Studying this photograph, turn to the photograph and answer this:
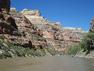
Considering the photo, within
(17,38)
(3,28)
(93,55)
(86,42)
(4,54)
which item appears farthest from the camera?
(17,38)

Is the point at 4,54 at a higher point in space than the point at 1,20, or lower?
lower

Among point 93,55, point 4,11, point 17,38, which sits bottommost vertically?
point 93,55

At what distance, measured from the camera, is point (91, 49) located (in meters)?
110

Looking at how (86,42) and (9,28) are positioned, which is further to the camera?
(9,28)

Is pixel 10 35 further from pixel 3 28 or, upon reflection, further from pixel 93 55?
pixel 93 55

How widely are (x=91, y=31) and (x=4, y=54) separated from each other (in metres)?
41.0

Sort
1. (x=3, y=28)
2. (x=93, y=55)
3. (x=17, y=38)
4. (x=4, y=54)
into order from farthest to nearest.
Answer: (x=17, y=38) → (x=3, y=28) → (x=93, y=55) → (x=4, y=54)
